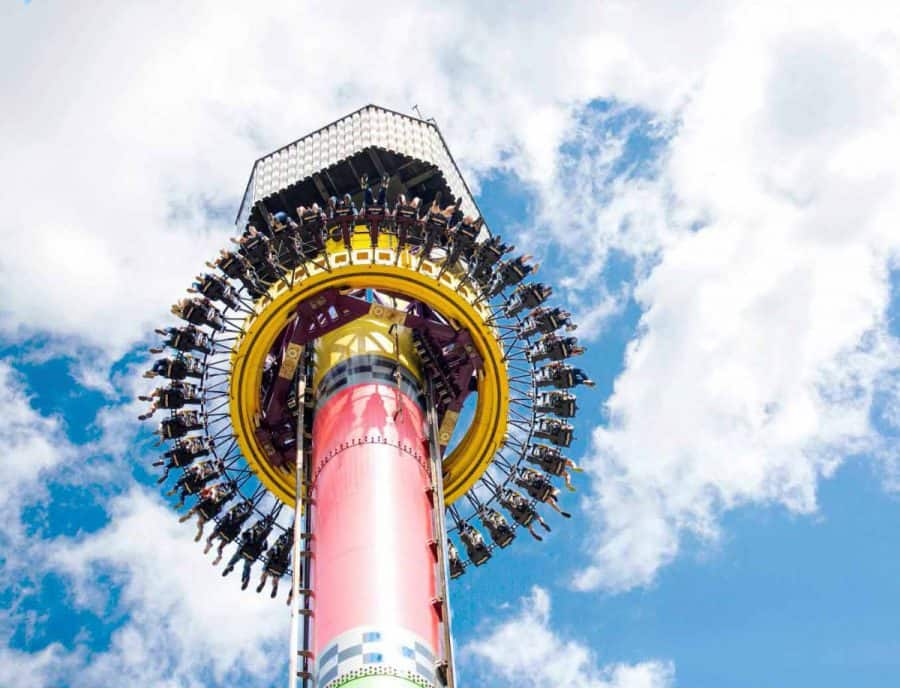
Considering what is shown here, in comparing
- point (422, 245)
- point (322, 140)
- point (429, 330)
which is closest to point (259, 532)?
point (429, 330)

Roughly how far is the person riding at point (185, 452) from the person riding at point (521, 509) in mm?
14060

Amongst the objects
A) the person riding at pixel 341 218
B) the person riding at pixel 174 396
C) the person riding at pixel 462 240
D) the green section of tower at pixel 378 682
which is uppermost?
the person riding at pixel 341 218

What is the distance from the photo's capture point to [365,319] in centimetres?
4666

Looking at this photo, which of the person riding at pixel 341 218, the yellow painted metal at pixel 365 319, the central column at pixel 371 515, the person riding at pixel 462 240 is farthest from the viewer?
the person riding at pixel 341 218

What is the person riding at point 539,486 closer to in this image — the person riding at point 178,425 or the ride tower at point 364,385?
the ride tower at point 364,385

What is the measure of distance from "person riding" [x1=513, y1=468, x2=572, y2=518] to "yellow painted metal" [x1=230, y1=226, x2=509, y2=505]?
3.78 m

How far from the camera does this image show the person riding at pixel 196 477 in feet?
154

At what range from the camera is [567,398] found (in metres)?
48.8

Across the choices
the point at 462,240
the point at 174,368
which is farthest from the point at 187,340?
the point at 462,240

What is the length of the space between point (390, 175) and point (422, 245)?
13279 millimetres

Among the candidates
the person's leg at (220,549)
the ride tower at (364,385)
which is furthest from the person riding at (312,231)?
the person's leg at (220,549)

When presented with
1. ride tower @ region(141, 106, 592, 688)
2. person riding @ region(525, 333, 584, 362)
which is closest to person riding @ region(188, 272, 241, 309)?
ride tower @ region(141, 106, 592, 688)

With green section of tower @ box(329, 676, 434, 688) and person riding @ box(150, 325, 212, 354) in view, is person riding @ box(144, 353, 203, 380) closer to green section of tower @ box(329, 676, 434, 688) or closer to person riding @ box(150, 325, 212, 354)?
person riding @ box(150, 325, 212, 354)

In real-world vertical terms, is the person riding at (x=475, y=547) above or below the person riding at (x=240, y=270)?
below
